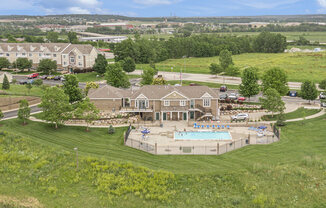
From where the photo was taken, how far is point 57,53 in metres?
115

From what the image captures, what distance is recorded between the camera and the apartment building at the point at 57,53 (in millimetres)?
113438

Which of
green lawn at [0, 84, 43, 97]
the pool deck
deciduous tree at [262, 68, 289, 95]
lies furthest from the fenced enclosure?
green lawn at [0, 84, 43, 97]

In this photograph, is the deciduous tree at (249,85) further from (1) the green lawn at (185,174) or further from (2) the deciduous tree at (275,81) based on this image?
(1) the green lawn at (185,174)

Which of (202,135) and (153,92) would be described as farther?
(153,92)

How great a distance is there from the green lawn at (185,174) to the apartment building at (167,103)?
12.7 meters

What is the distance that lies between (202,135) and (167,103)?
10.9 metres

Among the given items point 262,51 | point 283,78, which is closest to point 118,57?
point 283,78

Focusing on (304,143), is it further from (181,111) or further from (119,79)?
(119,79)

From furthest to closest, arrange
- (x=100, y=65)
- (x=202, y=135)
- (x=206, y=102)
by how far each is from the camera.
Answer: (x=100, y=65), (x=206, y=102), (x=202, y=135)

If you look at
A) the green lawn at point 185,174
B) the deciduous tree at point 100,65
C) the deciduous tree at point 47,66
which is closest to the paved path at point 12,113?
the green lawn at point 185,174

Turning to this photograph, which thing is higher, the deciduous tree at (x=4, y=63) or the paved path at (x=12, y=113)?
the deciduous tree at (x=4, y=63)

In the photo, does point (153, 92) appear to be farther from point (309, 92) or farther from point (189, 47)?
point (189, 47)

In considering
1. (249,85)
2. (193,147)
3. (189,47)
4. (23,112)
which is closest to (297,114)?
(249,85)

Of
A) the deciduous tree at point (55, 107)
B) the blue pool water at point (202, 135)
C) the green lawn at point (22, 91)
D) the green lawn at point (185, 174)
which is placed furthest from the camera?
the green lawn at point (22, 91)
